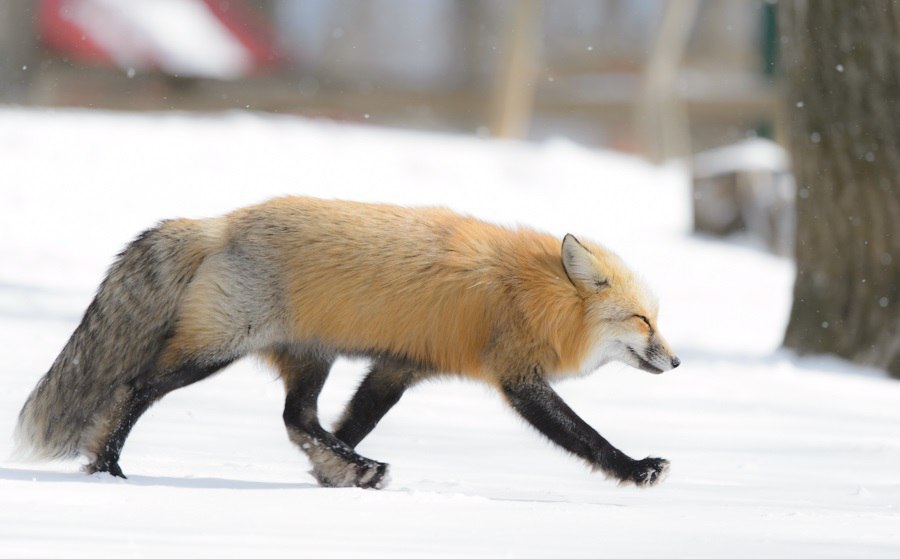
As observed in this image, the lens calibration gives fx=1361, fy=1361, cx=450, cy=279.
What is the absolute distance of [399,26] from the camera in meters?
29.3

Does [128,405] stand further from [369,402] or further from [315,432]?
[369,402]

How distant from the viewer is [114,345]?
15.8ft

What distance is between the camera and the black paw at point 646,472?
472cm

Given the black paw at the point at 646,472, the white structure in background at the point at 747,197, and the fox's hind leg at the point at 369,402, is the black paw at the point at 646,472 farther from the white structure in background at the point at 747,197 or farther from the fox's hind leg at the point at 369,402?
the white structure in background at the point at 747,197

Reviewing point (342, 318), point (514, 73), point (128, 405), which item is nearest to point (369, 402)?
point (342, 318)

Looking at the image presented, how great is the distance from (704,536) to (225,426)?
2619 millimetres

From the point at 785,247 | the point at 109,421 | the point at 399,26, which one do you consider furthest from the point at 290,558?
the point at 399,26

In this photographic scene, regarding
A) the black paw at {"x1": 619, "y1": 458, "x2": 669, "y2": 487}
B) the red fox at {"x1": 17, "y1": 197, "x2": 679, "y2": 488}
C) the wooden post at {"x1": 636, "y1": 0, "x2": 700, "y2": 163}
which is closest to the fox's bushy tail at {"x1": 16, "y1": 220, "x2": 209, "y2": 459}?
the red fox at {"x1": 17, "y1": 197, "x2": 679, "y2": 488}

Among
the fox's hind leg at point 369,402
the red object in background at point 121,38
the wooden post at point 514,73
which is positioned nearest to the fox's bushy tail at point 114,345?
the fox's hind leg at point 369,402

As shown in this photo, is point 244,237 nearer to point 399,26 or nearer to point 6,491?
point 6,491

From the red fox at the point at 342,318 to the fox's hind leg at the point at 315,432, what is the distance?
1 centimetres

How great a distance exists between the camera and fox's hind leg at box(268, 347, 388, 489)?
4801 millimetres

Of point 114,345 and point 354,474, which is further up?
point 114,345

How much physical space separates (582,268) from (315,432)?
116 cm
